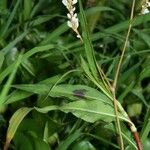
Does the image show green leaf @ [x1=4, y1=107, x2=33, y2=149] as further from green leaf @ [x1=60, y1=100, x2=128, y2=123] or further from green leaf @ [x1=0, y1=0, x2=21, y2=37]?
green leaf @ [x1=0, y1=0, x2=21, y2=37]

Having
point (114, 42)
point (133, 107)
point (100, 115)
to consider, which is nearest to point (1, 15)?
point (114, 42)

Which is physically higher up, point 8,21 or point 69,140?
point 8,21

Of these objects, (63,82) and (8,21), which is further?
(8,21)

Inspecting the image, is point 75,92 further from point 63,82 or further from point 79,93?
point 63,82

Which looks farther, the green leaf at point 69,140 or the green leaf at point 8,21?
the green leaf at point 8,21

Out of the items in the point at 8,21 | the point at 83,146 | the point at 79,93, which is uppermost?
the point at 8,21

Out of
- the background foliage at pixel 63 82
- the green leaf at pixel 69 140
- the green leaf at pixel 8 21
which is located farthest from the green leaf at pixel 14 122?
the green leaf at pixel 8 21

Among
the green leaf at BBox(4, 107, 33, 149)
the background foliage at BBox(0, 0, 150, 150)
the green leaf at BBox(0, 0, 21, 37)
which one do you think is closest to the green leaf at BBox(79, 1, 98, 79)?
the background foliage at BBox(0, 0, 150, 150)

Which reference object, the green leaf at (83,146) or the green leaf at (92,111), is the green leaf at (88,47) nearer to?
the green leaf at (92,111)

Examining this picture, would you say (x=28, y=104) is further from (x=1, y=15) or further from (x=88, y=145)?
(x=1, y=15)

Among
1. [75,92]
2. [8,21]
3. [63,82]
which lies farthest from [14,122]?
[8,21]

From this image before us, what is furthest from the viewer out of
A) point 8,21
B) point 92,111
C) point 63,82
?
point 8,21

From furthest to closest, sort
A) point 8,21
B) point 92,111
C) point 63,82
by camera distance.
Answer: point 8,21
point 63,82
point 92,111
